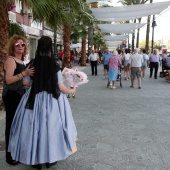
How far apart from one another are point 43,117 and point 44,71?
512 millimetres

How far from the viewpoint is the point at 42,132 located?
2.97 m

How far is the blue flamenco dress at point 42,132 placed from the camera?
297 cm

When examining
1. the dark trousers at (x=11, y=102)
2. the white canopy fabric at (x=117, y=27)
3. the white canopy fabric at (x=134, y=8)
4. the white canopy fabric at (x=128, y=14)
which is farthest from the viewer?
the white canopy fabric at (x=117, y=27)

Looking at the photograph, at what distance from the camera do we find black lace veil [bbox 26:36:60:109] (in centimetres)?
295

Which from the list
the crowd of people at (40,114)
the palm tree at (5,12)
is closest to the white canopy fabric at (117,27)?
the palm tree at (5,12)

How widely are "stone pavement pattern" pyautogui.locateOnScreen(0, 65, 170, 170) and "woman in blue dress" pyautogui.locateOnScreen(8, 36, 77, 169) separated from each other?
1.43 feet

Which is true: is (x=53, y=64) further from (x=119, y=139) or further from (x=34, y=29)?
(x=34, y=29)

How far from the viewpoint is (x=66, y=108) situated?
3.16 metres

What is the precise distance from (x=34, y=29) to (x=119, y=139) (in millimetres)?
21953

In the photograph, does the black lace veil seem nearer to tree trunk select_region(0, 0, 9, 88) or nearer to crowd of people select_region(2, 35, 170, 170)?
crowd of people select_region(2, 35, 170, 170)

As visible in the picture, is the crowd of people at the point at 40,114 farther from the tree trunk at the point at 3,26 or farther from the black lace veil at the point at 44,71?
the tree trunk at the point at 3,26

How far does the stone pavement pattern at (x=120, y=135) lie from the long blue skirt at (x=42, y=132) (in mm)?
409

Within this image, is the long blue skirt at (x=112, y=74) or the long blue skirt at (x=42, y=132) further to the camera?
the long blue skirt at (x=112, y=74)

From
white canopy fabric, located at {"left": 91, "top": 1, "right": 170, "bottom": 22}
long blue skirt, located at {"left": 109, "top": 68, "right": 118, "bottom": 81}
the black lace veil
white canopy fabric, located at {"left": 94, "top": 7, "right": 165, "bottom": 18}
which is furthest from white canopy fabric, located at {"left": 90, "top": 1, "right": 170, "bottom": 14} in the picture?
the black lace veil
